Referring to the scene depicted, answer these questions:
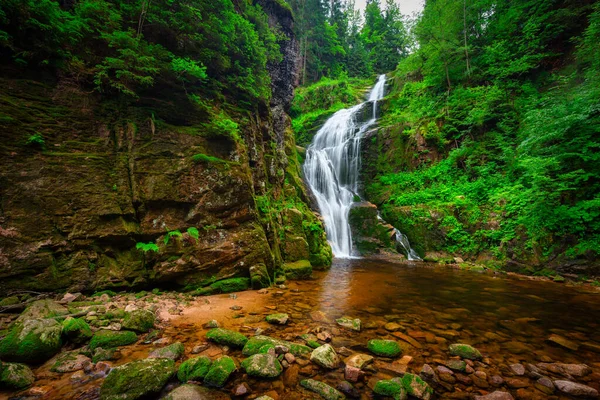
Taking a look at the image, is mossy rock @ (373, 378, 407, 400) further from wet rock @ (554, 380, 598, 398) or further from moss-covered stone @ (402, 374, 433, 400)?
wet rock @ (554, 380, 598, 398)

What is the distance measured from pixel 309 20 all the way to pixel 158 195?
36100 mm

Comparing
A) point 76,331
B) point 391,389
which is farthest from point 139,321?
point 391,389

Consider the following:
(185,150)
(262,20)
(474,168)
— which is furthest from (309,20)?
(185,150)

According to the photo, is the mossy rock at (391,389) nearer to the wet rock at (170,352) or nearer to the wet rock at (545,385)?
the wet rock at (545,385)

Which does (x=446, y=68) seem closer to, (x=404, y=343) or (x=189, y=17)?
(x=189, y=17)

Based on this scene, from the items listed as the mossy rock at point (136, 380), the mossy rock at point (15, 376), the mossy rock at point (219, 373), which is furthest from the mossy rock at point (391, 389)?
the mossy rock at point (15, 376)

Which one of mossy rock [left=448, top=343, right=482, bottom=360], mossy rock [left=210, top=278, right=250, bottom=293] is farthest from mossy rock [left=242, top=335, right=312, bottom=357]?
mossy rock [left=210, top=278, right=250, bottom=293]

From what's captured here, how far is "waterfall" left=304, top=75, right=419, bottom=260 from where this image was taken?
13609 mm

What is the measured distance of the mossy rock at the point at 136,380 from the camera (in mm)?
2090

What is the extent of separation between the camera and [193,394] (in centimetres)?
218

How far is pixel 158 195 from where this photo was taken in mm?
5422

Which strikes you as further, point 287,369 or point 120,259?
point 120,259

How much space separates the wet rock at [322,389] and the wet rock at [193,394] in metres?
0.81

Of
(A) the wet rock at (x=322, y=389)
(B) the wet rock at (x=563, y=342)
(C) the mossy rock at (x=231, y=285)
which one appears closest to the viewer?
(A) the wet rock at (x=322, y=389)
